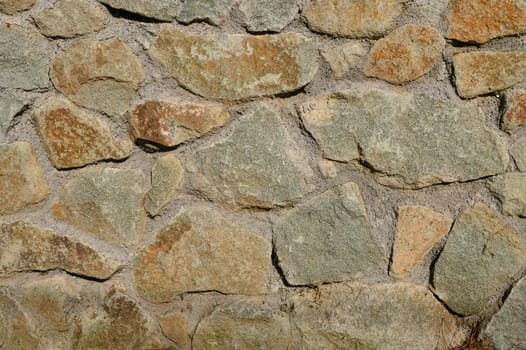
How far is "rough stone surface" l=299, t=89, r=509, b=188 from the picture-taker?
4.42ft

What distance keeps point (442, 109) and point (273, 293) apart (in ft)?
2.04

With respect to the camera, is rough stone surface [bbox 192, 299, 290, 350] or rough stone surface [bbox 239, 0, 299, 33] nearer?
rough stone surface [bbox 239, 0, 299, 33]

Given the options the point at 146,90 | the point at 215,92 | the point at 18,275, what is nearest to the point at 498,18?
the point at 215,92

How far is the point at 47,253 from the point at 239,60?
69 centimetres

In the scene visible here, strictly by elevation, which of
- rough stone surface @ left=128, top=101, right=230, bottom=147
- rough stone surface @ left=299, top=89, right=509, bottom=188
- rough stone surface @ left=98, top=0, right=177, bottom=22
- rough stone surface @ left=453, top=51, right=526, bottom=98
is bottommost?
A: rough stone surface @ left=128, top=101, right=230, bottom=147

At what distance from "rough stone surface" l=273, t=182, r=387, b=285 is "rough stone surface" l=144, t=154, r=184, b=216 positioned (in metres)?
0.27

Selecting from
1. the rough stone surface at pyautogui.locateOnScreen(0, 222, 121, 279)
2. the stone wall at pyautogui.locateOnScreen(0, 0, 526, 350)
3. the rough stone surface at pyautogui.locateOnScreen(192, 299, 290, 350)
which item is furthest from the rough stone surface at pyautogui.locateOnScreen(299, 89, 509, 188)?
the rough stone surface at pyautogui.locateOnScreen(0, 222, 121, 279)

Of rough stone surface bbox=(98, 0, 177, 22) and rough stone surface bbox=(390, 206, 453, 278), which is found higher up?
rough stone surface bbox=(98, 0, 177, 22)

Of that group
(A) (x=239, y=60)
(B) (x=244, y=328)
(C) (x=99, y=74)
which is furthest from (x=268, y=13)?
(B) (x=244, y=328)

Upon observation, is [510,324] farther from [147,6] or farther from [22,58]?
[22,58]

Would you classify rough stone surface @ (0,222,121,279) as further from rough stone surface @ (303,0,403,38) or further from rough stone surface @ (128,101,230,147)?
rough stone surface @ (303,0,403,38)

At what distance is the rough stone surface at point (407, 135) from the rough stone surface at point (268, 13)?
20cm

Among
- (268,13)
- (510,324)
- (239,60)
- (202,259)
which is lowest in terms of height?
(202,259)

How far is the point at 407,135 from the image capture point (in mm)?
1353
